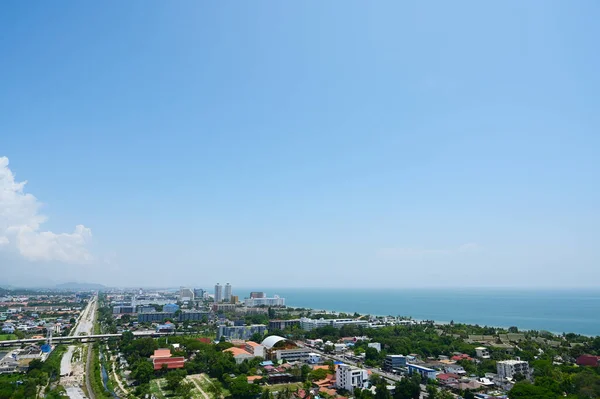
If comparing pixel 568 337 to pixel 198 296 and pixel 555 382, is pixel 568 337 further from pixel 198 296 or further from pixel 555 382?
pixel 198 296

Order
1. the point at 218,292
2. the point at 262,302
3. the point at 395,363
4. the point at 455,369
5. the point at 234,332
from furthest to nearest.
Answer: the point at 218,292 < the point at 262,302 < the point at 234,332 < the point at 395,363 < the point at 455,369

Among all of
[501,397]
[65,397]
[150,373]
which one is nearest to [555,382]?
[501,397]

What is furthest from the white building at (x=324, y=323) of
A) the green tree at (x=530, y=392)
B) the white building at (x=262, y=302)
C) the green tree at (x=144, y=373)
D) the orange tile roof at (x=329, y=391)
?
the white building at (x=262, y=302)

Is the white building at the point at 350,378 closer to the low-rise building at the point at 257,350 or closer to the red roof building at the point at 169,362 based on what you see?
the low-rise building at the point at 257,350

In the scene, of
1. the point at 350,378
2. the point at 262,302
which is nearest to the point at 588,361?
the point at 350,378

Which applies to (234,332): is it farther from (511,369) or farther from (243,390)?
(511,369)
